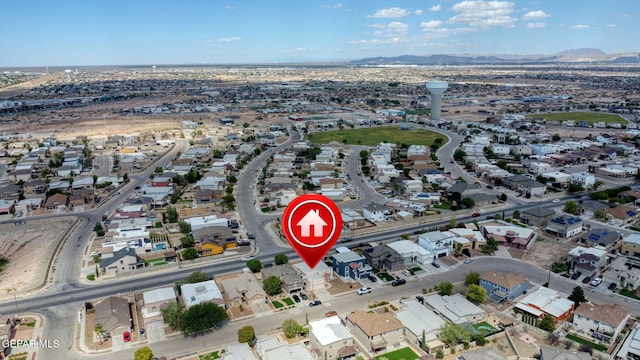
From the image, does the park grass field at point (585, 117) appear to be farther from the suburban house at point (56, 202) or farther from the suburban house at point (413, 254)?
the suburban house at point (56, 202)

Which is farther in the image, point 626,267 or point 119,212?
point 119,212

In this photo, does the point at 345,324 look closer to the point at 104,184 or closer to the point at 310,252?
the point at 310,252

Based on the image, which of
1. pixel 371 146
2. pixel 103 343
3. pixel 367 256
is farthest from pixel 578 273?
pixel 371 146

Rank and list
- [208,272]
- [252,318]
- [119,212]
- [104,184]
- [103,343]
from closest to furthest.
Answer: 1. [103,343]
2. [252,318]
3. [208,272]
4. [119,212]
5. [104,184]

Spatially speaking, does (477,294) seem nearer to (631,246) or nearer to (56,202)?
(631,246)

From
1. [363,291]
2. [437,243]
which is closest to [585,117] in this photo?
[437,243]

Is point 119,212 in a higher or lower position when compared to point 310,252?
lower

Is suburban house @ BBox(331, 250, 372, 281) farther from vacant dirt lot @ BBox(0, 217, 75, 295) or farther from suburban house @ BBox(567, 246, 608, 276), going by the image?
vacant dirt lot @ BBox(0, 217, 75, 295)

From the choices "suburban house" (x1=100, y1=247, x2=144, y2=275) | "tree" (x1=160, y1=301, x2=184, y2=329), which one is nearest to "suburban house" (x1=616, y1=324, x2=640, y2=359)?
"tree" (x1=160, y1=301, x2=184, y2=329)

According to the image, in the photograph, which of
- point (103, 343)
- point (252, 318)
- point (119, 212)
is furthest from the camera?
point (119, 212)
